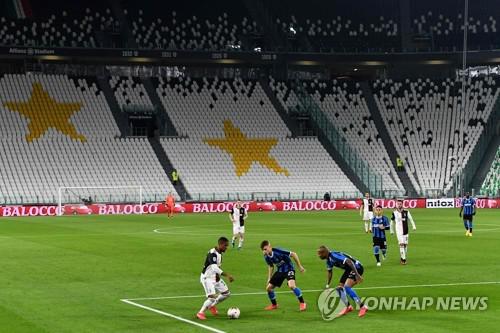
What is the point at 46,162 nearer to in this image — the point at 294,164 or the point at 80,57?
the point at 80,57

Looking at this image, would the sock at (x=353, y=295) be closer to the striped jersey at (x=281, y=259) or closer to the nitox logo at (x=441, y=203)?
the striped jersey at (x=281, y=259)

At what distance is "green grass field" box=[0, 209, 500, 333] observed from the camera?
802 inches

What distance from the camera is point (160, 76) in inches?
3723

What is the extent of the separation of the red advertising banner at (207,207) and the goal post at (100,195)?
1509 millimetres

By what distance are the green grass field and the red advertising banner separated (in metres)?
16.3

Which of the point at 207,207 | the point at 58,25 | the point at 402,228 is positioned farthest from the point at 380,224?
the point at 58,25

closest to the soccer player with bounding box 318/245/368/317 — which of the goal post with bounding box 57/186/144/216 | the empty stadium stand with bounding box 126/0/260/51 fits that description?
the goal post with bounding box 57/186/144/216

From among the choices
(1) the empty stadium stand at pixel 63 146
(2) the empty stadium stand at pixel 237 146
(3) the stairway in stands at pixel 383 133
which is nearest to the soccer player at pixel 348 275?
(1) the empty stadium stand at pixel 63 146

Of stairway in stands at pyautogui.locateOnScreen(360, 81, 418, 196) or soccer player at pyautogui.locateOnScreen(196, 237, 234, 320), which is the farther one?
stairway in stands at pyautogui.locateOnScreen(360, 81, 418, 196)

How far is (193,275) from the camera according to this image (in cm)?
2977

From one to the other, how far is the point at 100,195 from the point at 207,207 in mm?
9081

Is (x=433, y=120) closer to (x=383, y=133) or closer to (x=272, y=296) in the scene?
(x=383, y=133)

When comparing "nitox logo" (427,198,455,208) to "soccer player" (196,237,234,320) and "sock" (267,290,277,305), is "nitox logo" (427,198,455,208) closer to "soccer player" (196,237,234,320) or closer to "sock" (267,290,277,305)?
"sock" (267,290,277,305)

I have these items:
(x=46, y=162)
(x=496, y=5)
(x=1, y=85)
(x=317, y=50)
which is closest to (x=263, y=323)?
(x=46, y=162)
